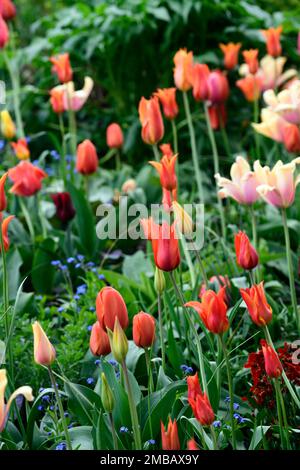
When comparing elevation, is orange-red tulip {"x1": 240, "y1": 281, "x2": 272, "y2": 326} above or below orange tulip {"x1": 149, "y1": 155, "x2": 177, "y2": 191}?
below

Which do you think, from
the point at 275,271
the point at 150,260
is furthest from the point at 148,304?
the point at 275,271

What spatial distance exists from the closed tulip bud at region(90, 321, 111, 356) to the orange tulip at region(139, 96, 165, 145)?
75 cm

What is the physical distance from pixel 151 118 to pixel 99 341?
79cm

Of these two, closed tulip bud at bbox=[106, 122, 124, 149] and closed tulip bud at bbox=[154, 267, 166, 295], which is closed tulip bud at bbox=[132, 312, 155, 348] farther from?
closed tulip bud at bbox=[106, 122, 124, 149]

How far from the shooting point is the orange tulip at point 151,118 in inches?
90.7

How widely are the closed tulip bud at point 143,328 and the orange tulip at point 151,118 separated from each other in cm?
77

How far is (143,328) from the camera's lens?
1.72 meters

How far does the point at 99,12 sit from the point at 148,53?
0.41 meters

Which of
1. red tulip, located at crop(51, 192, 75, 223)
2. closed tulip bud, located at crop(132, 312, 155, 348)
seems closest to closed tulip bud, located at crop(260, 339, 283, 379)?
closed tulip bud, located at crop(132, 312, 155, 348)

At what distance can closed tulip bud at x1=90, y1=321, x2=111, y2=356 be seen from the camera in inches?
70.0

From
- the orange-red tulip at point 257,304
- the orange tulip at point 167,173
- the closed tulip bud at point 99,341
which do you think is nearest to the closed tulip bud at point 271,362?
the orange-red tulip at point 257,304

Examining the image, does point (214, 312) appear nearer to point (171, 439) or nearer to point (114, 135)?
point (171, 439)

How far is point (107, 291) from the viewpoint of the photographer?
1.64 metres

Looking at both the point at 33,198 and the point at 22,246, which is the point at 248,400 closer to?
the point at 22,246
